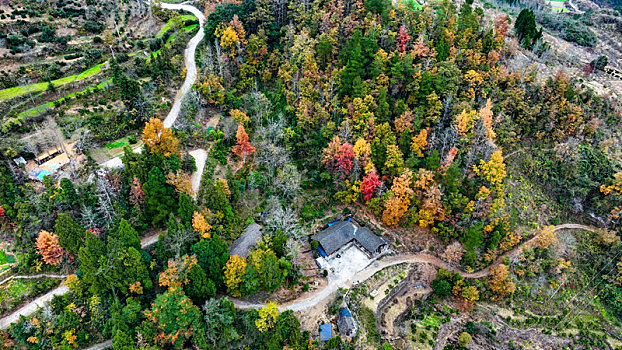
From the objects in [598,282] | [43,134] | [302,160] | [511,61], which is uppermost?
[511,61]

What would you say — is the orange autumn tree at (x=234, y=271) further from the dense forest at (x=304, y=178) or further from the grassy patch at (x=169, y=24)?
the grassy patch at (x=169, y=24)

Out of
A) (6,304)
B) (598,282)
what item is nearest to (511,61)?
(598,282)

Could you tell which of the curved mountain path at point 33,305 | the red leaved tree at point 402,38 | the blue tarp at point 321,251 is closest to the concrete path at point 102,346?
the curved mountain path at point 33,305

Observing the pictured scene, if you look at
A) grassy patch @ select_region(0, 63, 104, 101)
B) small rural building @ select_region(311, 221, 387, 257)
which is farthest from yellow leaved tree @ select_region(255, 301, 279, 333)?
grassy patch @ select_region(0, 63, 104, 101)

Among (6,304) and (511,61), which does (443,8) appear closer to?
(511,61)

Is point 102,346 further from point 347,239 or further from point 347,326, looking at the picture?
point 347,239
